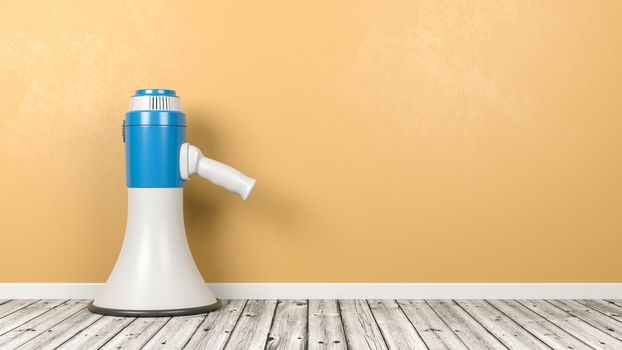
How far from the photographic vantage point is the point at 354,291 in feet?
8.02

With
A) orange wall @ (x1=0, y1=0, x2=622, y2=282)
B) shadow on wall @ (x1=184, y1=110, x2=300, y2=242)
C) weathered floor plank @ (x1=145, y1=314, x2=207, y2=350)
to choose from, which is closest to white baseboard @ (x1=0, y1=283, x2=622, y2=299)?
orange wall @ (x1=0, y1=0, x2=622, y2=282)

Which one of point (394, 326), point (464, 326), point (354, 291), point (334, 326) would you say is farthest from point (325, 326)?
point (354, 291)

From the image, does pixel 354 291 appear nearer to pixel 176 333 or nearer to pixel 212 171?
pixel 212 171

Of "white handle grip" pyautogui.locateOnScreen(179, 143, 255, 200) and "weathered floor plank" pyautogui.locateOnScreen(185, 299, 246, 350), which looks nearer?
"weathered floor plank" pyautogui.locateOnScreen(185, 299, 246, 350)

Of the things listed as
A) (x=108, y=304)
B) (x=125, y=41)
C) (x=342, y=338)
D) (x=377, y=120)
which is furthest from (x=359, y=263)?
(x=125, y=41)

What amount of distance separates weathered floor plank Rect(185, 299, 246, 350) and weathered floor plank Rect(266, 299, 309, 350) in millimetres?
111

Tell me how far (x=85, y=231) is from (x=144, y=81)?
53 cm

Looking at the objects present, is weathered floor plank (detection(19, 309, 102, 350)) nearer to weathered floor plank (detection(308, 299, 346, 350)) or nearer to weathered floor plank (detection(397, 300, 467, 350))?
weathered floor plank (detection(308, 299, 346, 350))

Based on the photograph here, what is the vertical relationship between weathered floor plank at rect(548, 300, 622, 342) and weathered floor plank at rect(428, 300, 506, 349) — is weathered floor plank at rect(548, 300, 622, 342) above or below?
below

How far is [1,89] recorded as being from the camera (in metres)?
2.45

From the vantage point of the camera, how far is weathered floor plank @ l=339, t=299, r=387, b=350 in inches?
69.9

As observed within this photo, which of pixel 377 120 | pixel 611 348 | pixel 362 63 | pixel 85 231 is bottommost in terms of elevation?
pixel 611 348

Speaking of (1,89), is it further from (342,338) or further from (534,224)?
(534,224)

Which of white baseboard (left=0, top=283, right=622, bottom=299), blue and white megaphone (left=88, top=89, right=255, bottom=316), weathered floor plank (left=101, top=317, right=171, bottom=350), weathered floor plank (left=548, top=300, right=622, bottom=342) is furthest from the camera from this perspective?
white baseboard (left=0, top=283, right=622, bottom=299)
